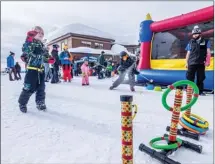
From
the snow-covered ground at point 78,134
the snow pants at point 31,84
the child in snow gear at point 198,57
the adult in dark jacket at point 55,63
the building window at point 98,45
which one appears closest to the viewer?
the snow-covered ground at point 78,134

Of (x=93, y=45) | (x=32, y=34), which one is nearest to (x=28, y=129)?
(x=32, y=34)

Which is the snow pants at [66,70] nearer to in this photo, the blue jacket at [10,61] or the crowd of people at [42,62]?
the crowd of people at [42,62]

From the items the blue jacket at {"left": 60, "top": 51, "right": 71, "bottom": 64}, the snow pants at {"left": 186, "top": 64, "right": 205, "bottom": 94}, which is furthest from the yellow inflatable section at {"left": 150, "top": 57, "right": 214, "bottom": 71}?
the blue jacket at {"left": 60, "top": 51, "right": 71, "bottom": 64}

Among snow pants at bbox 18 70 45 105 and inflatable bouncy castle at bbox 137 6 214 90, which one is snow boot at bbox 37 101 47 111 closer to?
snow pants at bbox 18 70 45 105

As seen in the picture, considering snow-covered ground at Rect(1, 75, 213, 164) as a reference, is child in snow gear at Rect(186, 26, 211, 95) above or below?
above

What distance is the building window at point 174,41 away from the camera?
21.8ft

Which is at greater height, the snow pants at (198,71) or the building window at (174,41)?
the building window at (174,41)

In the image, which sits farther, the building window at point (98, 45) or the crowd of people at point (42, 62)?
the building window at point (98, 45)

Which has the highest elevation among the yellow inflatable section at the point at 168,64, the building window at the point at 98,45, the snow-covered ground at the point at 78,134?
the building window at the point at 98,45

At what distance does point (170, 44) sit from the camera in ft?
25.4

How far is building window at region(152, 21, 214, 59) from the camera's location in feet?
21.8

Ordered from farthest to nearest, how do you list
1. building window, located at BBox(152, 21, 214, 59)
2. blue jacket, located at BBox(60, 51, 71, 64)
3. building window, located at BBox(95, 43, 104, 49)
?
building window, located at BBox(95, 43, 104, 49), blue jacket, located at BBox(60, 51, 71, 64), building window, located at BBox(152, 21, 214, 59)

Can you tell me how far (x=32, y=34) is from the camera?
366cm

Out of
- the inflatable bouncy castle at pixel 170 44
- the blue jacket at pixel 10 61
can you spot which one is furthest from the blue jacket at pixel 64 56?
the blue jacket at pixel 10 61
